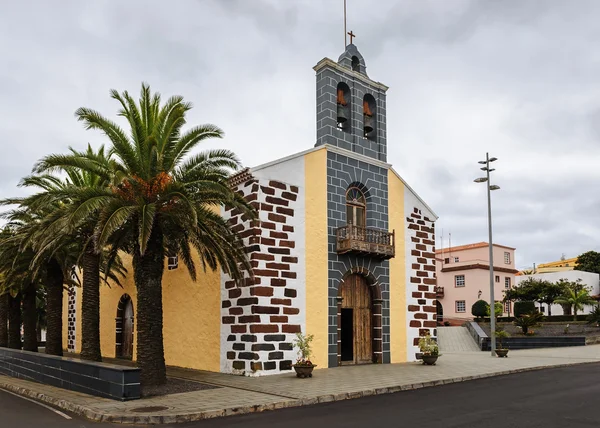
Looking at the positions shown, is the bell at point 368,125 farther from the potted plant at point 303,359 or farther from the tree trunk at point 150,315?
the tree trunk at point 150,315

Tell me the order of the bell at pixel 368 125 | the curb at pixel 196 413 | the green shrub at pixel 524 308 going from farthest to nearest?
the green shrub at pixel 524 308 < the bell at pixel 368 125 < the curb at pixel 196 413

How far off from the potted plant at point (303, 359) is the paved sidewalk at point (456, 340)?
13.7 meters

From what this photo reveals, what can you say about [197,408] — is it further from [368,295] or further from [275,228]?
[368,295]

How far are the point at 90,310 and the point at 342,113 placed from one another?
36.5 ft

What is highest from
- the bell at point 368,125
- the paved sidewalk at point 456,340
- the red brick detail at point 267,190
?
the bell at point 368,125

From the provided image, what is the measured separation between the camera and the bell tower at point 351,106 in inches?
817

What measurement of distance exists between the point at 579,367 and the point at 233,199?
14141mm

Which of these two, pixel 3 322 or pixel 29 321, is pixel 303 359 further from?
pixel 3 322

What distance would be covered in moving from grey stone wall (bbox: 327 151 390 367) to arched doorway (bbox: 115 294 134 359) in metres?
10.6

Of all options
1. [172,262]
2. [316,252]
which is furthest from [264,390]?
[172,262]

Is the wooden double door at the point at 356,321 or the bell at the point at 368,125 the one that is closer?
the wooden double door at the point at 356,321

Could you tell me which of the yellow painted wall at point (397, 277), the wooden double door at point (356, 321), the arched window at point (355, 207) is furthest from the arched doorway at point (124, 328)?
the yellow painted wall at point (397, 277)

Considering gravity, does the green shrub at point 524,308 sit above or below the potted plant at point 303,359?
below

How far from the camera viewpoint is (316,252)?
766 inches
